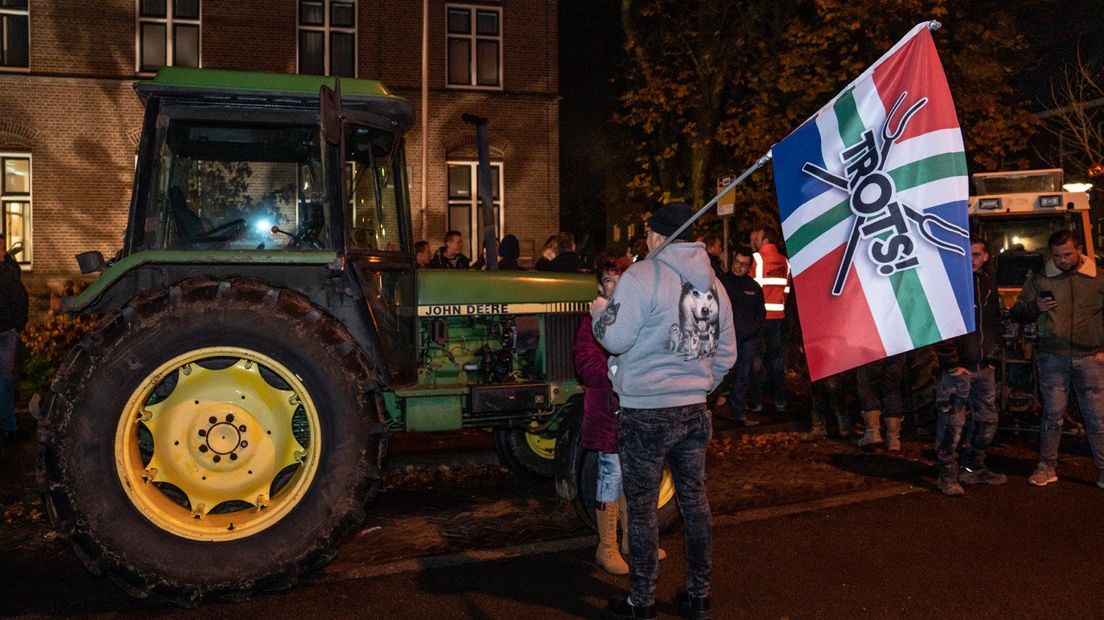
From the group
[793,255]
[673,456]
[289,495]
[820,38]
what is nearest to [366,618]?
[289,495]

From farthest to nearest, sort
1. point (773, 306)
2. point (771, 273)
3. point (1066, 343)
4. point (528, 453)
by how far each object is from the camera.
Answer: point (771, 273) → point (773, 306) → point (1066, 343) → point (528, 453)

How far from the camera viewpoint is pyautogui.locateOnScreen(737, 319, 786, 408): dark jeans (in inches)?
449

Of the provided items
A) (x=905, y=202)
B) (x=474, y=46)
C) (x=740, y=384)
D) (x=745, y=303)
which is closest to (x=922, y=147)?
(x=905, y=202)

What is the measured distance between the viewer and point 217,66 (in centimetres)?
2031

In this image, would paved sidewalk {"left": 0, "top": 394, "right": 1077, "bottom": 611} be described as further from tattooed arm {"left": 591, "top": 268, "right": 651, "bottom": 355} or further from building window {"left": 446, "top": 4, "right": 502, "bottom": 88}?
building window {"left": 446, "top": 4, "right": 502, "bottom": 88}

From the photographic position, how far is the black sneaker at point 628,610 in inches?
185

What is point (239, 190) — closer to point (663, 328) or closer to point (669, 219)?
point (669, 219)

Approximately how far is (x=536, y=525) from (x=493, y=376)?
1101 mm

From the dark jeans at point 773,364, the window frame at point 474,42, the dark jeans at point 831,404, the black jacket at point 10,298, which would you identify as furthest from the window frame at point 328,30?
the dark jeans at point 831,404

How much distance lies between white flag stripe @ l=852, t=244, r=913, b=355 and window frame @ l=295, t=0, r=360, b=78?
55.3 feet

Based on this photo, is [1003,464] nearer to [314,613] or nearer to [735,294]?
[735,294]

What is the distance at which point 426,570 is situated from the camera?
18.4 feet

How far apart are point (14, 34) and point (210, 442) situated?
17430 millimetres

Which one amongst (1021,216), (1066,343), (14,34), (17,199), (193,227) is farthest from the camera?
(17,199)
